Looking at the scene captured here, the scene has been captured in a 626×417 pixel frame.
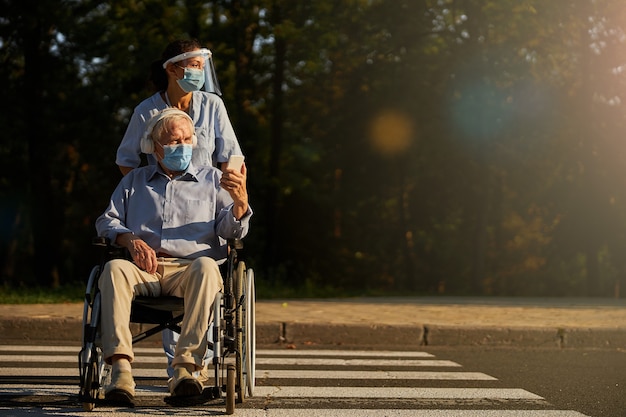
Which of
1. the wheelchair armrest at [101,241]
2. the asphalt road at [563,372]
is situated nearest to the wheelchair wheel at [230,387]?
the wheelchair armrest at [101,241]

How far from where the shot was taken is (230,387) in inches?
205

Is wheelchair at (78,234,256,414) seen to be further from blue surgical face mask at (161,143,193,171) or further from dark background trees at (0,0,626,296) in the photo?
dark background trees at (0,0,626,296)

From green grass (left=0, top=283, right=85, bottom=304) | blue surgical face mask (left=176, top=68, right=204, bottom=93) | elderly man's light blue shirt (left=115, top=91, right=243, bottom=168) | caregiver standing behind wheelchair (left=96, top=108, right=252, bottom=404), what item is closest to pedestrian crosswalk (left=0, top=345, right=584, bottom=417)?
caregiver standing behind wheelchair (left=96, top=108, right=252, bottom=404)

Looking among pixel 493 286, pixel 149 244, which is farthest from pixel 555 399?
pixel 493 286

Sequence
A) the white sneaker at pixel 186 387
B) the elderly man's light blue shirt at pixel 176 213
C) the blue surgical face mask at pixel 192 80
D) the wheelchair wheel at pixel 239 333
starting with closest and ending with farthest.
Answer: the white sneaker at pixel 186 387 < the wheelchair wheel at pixel 239 333 < the elderly man's light blue shirt at pixel 176 213 < the blue surgical face mask at pixel 192 80

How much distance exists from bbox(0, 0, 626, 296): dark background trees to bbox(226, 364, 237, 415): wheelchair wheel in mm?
12094

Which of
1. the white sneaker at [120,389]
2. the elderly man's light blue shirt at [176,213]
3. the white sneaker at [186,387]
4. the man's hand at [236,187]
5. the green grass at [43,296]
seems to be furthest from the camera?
the green grass at [43,296]

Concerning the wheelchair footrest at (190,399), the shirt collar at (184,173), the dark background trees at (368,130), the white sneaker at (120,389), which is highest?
the dark background trees at (368,130)

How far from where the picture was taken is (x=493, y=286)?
32781 millimetres

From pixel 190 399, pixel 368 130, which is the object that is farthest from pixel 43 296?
pixel 368 130

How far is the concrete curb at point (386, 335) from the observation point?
9.56 metres

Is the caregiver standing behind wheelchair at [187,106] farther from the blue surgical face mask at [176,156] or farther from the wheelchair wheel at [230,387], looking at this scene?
the wheelchair wheel at [230,387]

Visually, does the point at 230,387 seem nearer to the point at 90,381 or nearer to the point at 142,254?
the point at 90,381

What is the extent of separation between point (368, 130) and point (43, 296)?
17904 millimetres
